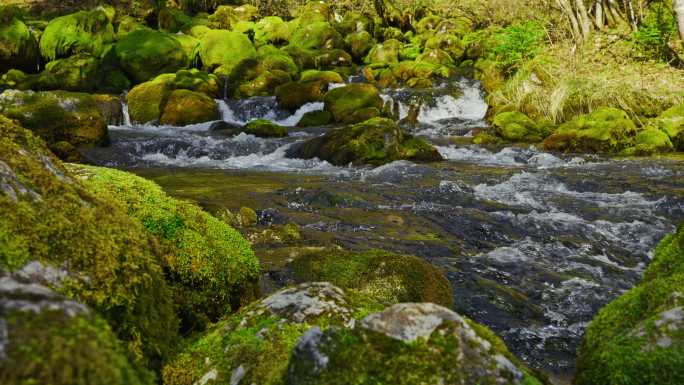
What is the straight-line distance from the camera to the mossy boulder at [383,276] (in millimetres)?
4391

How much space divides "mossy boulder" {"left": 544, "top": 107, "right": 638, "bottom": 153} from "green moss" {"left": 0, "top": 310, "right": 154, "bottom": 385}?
557 inches

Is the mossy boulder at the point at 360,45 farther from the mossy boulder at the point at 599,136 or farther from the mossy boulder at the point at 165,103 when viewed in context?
the mossy boulder at the point at 599,136

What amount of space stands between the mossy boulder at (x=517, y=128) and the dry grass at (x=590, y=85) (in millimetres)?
1165

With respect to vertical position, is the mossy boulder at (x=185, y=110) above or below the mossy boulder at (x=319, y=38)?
below

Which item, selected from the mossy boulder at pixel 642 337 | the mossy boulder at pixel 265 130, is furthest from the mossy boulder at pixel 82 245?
the mossy boulder at pixel 265 130

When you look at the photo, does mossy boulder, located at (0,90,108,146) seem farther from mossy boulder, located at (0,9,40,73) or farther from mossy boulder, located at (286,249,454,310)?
mossy boulder, located at (0,9,40,73)

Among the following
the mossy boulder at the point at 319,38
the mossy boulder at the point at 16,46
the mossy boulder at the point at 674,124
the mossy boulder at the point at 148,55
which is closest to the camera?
the mossy boulder at the point at 674,124

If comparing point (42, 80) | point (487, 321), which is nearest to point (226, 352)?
point (487, 321)

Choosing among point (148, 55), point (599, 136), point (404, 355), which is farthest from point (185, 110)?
point (404, 355)

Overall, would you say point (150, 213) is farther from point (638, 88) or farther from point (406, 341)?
point (638, 88)

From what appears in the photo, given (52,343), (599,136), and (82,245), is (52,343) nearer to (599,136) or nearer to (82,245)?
(82,245)

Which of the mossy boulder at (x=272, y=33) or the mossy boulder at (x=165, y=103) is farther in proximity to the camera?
the mossy boulder at (x=272, y=33)

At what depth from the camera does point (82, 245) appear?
6.25 ft

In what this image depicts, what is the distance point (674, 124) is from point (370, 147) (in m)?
8.20
